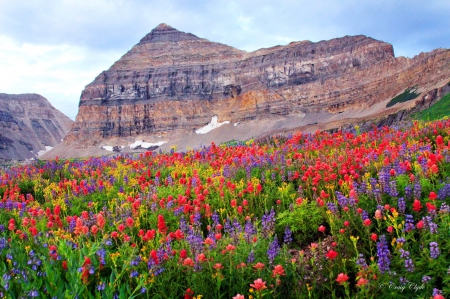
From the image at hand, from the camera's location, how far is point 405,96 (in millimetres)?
71250

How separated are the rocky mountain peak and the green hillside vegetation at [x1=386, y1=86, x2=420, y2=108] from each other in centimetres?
10247

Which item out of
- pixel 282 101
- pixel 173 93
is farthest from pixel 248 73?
pixel 173 93

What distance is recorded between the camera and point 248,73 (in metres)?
118

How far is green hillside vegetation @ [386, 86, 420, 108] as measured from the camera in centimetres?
6850

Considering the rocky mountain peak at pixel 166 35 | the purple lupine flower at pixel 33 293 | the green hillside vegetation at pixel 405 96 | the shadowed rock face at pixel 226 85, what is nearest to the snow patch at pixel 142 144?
the shadowed rock face at pixel 226 85

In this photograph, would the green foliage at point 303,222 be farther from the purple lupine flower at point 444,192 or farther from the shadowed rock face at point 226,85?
the shadowed rock face at point 226,85

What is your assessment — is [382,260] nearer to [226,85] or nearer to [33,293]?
[33,293]

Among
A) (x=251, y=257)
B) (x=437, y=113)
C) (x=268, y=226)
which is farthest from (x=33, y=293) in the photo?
(x=437, y=113)

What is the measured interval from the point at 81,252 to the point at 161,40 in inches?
6460

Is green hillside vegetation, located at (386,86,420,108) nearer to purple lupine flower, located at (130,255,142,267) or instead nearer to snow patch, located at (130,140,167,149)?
snow patch, located at (130,140,167,149)

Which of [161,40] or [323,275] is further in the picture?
[161,40]

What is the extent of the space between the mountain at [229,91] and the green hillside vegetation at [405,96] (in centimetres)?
453

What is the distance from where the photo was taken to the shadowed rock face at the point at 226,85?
96.7 metres

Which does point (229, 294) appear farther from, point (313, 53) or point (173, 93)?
point (173, 93)
